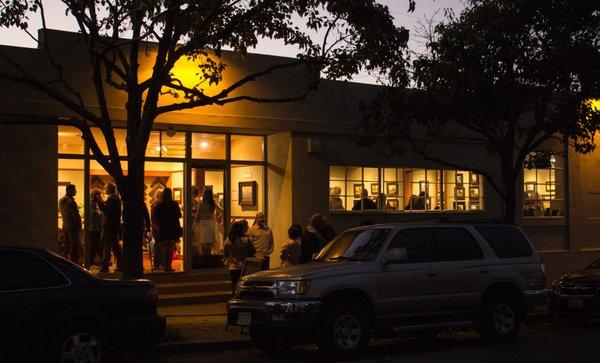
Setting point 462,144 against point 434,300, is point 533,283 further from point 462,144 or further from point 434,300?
point 462,144

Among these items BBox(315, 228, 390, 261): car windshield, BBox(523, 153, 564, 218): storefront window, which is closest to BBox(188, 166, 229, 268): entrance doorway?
BBox(315, 228, 390, 261): car windshield

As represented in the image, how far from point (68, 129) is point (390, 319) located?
26.1 ft

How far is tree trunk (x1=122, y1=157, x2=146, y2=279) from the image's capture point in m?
12.2

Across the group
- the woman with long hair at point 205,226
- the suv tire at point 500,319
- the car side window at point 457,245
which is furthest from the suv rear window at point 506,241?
the woman with long hair at point 205,226

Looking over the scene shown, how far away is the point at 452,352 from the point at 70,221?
7.87 metres

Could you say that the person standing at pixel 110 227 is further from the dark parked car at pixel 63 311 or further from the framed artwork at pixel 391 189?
the framed artwork at pixel 391 189

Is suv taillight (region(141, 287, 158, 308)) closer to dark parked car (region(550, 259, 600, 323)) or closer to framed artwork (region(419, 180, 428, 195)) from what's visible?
dark parked car (region(550, 259, 600, 323))

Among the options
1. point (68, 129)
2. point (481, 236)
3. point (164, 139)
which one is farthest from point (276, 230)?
point (481, 236)

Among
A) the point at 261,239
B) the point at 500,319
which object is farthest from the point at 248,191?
the point at 500,319

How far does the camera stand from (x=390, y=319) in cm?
1113

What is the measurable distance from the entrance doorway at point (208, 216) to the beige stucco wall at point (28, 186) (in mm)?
3253

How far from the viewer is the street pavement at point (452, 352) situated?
10867mm

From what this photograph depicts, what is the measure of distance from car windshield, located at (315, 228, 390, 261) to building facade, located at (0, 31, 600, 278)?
11.1 feet

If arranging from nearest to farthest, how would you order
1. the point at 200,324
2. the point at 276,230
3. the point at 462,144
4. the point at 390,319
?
the point at 390,319
the point at 200,324
the point at 276,230
the point at 462,144
